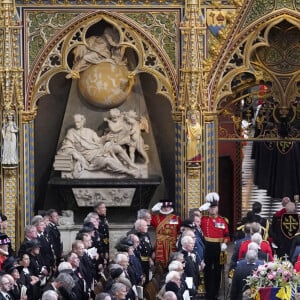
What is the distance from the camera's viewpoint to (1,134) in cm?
3834

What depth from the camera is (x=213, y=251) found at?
36.4 meters

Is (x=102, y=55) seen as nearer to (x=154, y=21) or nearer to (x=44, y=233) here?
(x=154, y=21)

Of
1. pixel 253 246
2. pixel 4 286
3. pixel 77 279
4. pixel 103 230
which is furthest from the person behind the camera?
pixel 103 230

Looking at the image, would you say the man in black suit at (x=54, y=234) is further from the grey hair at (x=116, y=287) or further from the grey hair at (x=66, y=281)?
the grey hair at (x=116, y=287)

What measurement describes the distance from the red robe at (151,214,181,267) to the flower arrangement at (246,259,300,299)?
6.84 meters

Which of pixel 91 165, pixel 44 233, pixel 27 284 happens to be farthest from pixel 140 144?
pixel 27 284

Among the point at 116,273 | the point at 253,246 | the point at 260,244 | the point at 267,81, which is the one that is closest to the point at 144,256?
the point at 260,244

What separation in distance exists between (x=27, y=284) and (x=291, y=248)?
6874 mm

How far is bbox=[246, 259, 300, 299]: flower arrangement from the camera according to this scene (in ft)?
96.3

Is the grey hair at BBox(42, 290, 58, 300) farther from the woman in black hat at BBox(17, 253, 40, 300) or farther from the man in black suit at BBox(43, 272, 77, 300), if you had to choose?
the woman in black hat at BBox(17, 253, 40, 300)

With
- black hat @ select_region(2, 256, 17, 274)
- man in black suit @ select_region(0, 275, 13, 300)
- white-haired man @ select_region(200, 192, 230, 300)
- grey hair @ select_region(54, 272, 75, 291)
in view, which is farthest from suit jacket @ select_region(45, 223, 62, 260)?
man in black suit @ select_region(0, 275, 13, 300)

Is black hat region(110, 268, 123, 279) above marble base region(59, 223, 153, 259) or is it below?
above

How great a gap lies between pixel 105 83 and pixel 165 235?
4.24 metres

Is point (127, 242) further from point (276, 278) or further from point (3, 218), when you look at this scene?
point (276, 278)
